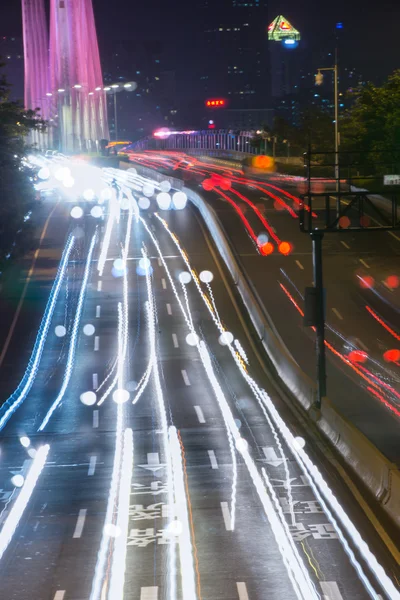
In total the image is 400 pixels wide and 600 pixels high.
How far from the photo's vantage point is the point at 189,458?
2431 cm

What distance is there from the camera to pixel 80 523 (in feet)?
61.5

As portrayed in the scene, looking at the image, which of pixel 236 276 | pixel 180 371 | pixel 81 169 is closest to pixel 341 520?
pixel 180 371

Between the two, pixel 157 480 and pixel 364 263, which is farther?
pixel 364 263

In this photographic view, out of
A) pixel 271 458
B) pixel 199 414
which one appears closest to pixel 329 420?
pixel 271 458

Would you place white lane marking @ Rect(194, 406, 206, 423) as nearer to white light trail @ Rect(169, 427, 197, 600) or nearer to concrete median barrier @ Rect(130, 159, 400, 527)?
white light trail @ Rect(169, 427, 197, 600)

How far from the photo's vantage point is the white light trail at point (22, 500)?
58.6ft

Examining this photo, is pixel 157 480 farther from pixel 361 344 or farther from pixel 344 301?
pixel 344 301

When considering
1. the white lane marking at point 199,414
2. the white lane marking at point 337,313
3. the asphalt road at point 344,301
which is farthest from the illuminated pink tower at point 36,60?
the white lane marking at point 199,414

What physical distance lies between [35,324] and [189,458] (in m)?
24.7

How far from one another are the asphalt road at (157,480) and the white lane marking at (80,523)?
2.5 inches

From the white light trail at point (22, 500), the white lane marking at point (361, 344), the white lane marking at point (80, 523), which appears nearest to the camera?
the white light trail at point (22, 500)

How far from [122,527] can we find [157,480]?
3.83 meters

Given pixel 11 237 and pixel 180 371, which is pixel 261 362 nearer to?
pixel 180 371

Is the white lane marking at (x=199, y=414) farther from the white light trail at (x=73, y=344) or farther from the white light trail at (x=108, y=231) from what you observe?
the white light trail at (x=108, y=231)
